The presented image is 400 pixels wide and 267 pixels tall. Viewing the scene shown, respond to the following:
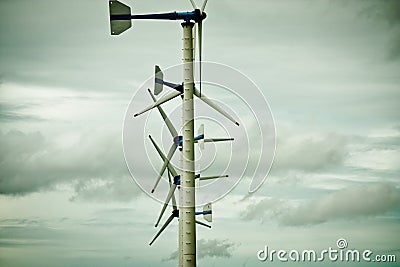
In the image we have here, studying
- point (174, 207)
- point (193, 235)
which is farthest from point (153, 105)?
point (174, 207)

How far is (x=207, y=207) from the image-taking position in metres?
68.8

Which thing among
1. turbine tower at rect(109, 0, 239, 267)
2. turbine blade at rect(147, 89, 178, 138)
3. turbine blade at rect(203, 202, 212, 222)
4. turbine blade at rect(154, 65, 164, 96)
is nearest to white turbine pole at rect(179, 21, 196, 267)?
turbine tower at rect(109, 0, 239, 267)

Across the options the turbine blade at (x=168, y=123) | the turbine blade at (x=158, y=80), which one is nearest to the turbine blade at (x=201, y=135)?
the turbine blade at (x=168, y=123)

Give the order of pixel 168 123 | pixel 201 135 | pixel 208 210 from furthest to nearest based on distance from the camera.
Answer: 1. pixel 208 210
2. pixel 201 135
3. pixel 168 123

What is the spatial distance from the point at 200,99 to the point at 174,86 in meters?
2.78

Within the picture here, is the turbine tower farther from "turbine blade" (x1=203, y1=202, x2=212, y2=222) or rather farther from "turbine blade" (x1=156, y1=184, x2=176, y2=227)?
"turbine blade" (x1=203, y1=202, x2=212, y2=222)

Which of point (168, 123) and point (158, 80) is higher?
point (158, 80)

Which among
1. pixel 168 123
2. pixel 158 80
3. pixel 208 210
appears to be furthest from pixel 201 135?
pixel 208 210

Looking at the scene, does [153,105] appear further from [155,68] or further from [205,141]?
[205,141]

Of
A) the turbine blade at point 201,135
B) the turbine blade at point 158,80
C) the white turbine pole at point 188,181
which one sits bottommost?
the white turbine pole at point 188,181

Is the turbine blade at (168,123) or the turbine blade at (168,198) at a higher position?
the turbine blade at (168,123)

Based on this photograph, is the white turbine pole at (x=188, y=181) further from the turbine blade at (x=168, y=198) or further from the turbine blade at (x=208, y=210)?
the turbine blade at (x=208, y=210)

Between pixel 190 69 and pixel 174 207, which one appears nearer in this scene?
pixel 190 69

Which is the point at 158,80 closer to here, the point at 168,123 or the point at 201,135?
the point at 168,123
